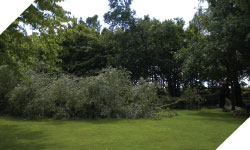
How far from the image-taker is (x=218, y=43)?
9.41 m

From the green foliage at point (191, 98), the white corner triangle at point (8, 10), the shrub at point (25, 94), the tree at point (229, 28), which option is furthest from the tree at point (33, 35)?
the green foliage at point (191, 98)

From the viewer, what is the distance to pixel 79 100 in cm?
928

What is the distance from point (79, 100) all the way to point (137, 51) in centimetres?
1112

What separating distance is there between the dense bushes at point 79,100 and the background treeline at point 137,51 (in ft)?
0.22

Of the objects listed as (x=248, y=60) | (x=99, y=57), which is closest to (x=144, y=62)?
(x=99, y=57)

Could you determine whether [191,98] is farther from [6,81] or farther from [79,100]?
[6,81]

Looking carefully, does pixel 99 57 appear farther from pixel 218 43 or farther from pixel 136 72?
pixel 218 43

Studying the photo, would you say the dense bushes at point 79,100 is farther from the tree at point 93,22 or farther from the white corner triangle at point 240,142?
the tree at point 93,22

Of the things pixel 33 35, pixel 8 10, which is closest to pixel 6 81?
pixel 33 35

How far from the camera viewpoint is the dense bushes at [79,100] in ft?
30.9

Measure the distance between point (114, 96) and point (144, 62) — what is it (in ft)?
34.7

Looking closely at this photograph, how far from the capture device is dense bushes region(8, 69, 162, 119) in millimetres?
9422

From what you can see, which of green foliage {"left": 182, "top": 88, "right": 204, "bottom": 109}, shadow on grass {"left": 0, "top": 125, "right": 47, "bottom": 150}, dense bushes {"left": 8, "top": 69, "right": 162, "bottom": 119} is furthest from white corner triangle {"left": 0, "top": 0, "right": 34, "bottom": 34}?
green foliage {"left": 182, "top": 88, "right": 204, "bottom": 109}

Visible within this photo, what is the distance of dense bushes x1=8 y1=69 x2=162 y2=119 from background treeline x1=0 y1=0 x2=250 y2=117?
67mm
